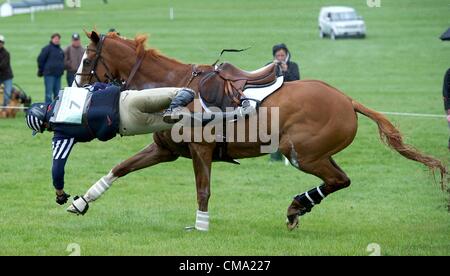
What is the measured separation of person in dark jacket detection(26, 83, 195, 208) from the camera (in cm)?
885

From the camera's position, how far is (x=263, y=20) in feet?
65.5

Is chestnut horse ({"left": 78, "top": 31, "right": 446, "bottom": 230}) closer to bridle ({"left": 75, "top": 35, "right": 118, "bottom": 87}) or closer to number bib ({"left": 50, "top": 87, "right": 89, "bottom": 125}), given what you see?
bridle ({"left": 75, "top": 35, "right": 118, "bottom": 87})

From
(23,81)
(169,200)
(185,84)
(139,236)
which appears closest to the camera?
(139,236)

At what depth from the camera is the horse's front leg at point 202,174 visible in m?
9.31

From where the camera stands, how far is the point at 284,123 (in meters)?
9.34

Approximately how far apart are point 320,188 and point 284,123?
0.87 metres

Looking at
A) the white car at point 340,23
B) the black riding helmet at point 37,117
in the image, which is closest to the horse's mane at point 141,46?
the black riding helmet at point 37,117

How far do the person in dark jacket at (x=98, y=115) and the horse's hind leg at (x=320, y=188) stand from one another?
1611mm

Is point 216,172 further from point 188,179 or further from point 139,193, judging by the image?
point 139,193

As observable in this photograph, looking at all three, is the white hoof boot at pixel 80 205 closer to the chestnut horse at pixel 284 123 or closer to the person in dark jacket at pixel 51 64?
the chestnut horse at pixel 284 123

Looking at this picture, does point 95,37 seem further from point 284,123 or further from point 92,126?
point 284,123

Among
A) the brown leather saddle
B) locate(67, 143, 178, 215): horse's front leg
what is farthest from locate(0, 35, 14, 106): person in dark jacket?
the brown leather saddle
